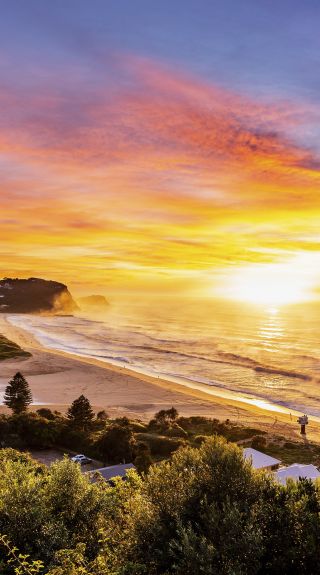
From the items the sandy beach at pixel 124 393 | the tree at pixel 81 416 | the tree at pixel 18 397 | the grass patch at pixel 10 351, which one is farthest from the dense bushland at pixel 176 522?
the grass patch at pixel 10 351

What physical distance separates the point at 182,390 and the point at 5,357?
39108 millimetres

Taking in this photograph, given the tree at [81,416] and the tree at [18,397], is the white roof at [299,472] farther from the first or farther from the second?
the tree at [18,397]

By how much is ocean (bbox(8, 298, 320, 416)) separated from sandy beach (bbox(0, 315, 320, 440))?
4248mm

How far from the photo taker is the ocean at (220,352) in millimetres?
66750

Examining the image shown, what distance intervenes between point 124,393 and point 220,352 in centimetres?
3770

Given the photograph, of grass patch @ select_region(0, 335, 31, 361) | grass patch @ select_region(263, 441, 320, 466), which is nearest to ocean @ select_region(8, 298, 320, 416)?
grass patch @ select_region(0, 335, 31, 361)

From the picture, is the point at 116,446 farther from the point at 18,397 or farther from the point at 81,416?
the point at 18,397

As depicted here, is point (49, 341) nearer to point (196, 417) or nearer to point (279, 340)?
point (279, 340)

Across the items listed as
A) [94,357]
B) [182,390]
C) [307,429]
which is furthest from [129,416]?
[94,357]

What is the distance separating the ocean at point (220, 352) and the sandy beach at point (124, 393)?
425cm

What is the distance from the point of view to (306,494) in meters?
12.9

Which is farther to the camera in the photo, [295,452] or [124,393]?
[124,393]

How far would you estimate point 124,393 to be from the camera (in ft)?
207

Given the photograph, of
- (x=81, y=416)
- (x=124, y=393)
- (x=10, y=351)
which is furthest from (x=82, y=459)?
(x=10, y=351)
